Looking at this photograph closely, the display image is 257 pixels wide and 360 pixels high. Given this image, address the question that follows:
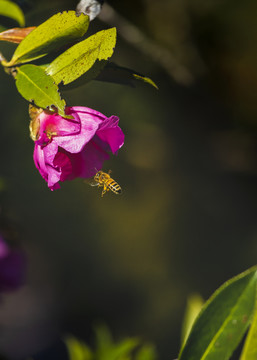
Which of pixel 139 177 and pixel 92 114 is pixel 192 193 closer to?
pixel 139 177

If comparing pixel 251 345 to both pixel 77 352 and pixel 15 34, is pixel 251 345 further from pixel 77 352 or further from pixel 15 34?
pixel 77 352

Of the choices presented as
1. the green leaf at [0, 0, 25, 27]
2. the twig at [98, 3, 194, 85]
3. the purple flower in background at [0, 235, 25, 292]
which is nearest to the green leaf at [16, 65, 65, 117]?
the green leaf at [0, 0, 25, 27]

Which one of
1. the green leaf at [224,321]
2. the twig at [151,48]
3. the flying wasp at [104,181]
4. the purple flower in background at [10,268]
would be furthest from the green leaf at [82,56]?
the twig at [151,48]

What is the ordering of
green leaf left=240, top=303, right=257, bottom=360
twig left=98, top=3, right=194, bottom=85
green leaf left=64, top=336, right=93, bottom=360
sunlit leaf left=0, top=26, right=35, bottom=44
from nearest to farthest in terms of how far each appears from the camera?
green leaf left=240, top=303, right=257, bottom=360 < sunlit leaf left=0, top=26, right=35, bottom=44 < green leaf left=64, top=336, right=93, bottom=360 < twig left=98, top=3, right=194, bottom=85

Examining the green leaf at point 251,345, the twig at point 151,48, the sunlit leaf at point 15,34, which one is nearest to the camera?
the green leaf at point 251,345

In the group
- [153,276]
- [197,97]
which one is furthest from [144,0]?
[153,276]

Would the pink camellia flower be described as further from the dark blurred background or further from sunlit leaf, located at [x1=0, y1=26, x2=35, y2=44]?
the dark blurred background

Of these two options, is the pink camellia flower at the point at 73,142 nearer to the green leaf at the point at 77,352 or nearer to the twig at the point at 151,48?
the green leaf at the point at 77,352
